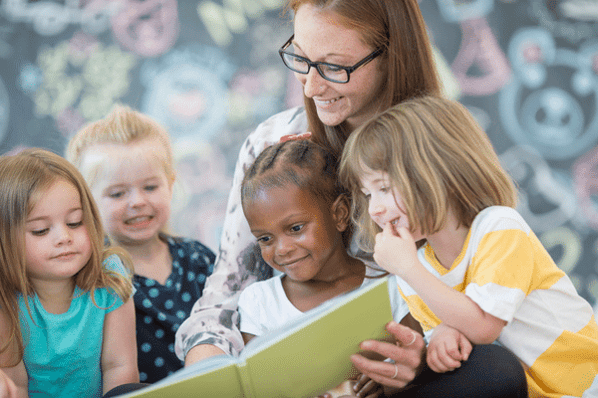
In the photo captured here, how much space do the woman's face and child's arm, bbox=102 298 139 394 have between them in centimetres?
86

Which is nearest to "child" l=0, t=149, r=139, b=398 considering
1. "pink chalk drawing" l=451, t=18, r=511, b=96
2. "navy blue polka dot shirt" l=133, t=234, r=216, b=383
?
"navy blue polka dot shirt" l=133, t=234, r=216, b=383

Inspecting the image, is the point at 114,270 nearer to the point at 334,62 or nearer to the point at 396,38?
the point at 334,62

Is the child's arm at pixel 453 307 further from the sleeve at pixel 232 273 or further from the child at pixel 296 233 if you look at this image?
the sleeve at pixel 232 273

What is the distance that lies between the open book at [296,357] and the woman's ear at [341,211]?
46 centimetres

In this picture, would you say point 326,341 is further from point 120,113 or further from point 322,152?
point 120,113

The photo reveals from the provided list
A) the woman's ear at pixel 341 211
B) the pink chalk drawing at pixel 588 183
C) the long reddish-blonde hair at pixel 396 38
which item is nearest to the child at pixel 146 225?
the woman's ear at pixel 341 211

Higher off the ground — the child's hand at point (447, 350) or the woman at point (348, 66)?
→ the woman at point (348, 66)

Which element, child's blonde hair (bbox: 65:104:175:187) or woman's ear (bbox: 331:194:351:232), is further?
child's blonde hair (bbox: 65:104:175:187)

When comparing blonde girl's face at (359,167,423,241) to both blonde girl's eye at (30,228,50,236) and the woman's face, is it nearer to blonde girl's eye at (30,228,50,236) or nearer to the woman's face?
the woman's face

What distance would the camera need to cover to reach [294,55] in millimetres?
1617

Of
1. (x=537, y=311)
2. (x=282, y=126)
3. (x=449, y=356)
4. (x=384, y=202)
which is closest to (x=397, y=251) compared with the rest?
(x=384, y=202)

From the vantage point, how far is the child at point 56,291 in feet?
5.12

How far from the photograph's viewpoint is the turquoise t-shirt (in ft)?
5.24

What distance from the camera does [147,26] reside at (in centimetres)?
325
